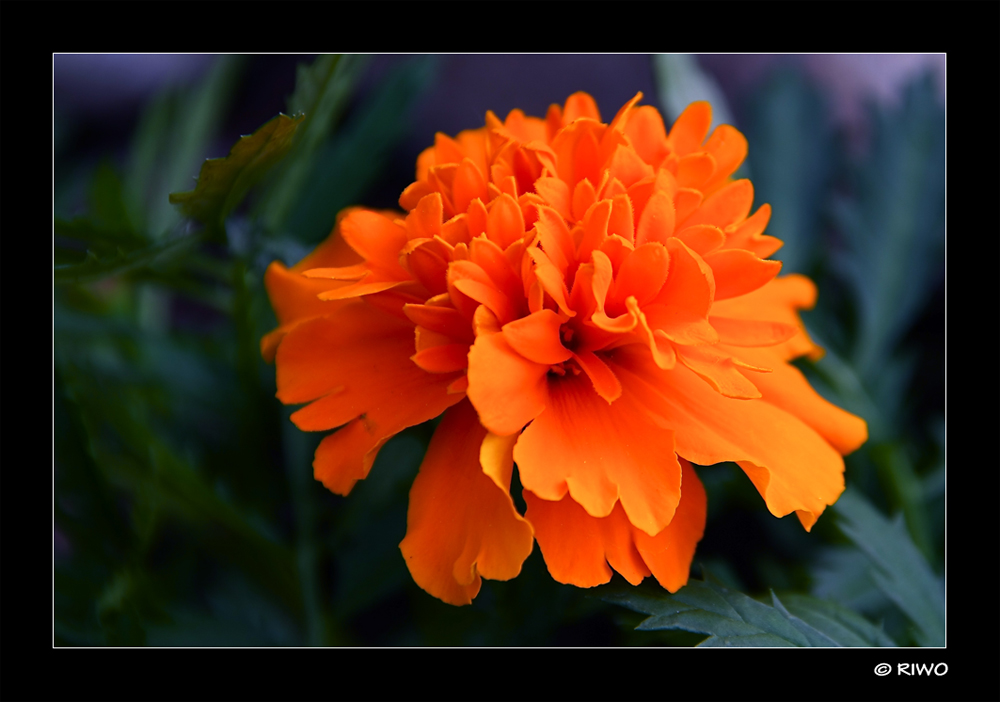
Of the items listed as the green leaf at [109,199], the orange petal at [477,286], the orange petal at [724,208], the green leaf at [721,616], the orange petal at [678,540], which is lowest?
the green leaf at [721,616]

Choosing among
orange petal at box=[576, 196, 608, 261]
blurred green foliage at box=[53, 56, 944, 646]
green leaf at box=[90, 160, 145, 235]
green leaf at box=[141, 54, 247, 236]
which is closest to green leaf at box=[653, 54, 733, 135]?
blurred green foliage at box=[53, 56, 944, 646]

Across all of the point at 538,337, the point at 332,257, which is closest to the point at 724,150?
the point at 538,337

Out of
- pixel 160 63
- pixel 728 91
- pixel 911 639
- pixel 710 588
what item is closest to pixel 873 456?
pixel 911 639

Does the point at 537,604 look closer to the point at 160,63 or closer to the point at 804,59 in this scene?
the point at 804,59

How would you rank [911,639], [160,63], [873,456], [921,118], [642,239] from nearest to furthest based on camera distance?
[642,239] → [911,639] → [873,456] → [921,118] → [160,63]

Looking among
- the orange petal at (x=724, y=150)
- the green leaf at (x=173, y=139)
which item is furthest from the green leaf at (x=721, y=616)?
the green leaf at (x=173, y=139)

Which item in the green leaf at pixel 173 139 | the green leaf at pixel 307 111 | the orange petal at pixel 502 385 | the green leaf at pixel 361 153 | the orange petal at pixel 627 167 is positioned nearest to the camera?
the orange petal at pixel 502 385

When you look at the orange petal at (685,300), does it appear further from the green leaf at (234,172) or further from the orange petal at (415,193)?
the green leaf at (234,172)
